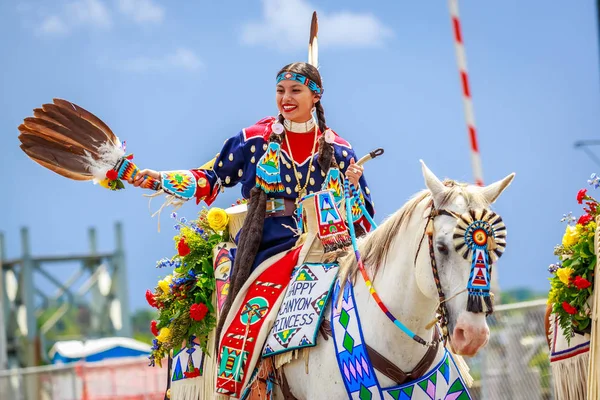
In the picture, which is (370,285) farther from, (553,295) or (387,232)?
(553,295)

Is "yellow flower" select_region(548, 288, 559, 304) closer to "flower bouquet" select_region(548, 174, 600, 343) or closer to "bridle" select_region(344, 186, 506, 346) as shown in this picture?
"flower bouquet" select_region(548, 174, 600, 343)

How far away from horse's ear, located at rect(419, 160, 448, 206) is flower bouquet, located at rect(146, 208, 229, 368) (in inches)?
72.4

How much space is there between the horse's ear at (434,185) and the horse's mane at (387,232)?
3 centimetres

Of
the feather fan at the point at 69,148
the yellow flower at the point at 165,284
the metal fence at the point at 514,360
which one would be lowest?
the metal fence at the point at 514,360

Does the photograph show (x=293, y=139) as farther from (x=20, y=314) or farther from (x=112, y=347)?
(x=20, y=314)

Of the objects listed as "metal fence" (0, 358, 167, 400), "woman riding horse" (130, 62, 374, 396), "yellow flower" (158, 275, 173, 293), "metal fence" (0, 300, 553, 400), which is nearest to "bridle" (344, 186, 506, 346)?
"woman riding horse" (130, 62, 374, 396)

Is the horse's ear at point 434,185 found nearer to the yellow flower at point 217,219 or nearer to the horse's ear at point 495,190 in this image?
the horse's ear at point 495,190

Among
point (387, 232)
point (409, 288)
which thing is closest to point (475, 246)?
point (409, 288)

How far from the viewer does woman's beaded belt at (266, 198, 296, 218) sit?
623cm

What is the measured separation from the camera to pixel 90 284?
1634cm

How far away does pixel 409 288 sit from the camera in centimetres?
533

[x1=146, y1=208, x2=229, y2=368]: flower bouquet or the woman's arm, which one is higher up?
the woman's arm

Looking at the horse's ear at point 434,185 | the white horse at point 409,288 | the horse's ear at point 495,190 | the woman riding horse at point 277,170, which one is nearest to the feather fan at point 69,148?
the woman riding horse at point 277,170

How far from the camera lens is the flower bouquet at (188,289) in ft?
21.3
